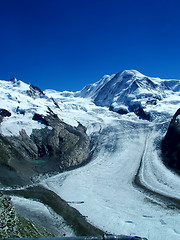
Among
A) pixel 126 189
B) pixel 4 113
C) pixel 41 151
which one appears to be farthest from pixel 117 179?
pixel 4 113

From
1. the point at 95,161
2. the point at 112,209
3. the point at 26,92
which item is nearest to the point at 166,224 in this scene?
the point at 112,209

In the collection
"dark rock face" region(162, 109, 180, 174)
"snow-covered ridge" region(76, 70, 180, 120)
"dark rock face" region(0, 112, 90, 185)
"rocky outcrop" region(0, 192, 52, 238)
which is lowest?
"rocky outcrop" region(0, 192, 52, 238)

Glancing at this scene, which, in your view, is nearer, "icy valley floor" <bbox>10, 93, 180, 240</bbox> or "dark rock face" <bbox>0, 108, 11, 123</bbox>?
"icy valley floor" <bbox>10, 93, 180, 240</bbox>

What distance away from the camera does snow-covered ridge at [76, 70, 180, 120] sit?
4222 inches

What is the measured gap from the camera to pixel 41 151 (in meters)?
56.6

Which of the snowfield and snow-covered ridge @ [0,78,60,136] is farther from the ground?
snow-covered ridge @ [0,78,60,136]

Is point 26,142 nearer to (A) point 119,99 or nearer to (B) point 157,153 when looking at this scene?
(B) point 157,153

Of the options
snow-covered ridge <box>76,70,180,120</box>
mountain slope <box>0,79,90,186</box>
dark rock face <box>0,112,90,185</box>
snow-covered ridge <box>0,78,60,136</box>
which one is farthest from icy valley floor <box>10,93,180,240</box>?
snow-covered ridge <box>76,70,180,120</box>

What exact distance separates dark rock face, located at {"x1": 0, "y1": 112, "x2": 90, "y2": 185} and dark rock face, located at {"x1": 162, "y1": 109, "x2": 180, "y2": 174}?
1999 cm

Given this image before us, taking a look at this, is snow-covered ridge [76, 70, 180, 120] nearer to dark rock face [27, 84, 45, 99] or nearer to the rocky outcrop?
dark rock face [27, 84, 45, 99]

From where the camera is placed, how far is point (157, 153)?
52188mm

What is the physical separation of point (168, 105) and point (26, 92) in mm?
71266

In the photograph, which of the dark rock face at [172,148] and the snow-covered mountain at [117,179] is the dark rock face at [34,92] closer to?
the snow-covered mountain at [117,179]

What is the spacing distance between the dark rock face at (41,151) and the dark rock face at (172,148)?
1999 centimetres
